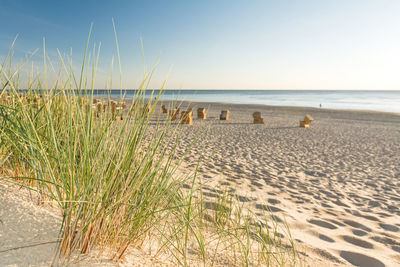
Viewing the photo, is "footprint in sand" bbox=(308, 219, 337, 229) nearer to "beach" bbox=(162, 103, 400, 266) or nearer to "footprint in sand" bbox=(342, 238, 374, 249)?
"beach" bbox=(162, 103, 400, 266)

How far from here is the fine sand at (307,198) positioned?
3.86ft

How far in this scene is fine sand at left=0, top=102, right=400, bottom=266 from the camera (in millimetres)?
1178

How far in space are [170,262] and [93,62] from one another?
112cm

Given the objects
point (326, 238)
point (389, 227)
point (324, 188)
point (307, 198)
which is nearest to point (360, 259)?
point (326, 238)

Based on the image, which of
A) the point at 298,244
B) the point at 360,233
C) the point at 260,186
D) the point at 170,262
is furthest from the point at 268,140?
the point at 170,262

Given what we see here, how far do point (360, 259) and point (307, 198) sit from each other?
1.34 m

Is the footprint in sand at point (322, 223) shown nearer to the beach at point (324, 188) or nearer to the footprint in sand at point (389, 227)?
the beach at point (324, 188)

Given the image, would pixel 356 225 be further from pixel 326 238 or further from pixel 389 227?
pixel 326 238

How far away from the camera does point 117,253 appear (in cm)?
114

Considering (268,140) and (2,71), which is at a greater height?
(2,71)

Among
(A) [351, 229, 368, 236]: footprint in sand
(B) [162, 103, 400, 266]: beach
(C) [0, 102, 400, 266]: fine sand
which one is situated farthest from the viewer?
(A) [351, 229, 368, 236]: footprint in sand

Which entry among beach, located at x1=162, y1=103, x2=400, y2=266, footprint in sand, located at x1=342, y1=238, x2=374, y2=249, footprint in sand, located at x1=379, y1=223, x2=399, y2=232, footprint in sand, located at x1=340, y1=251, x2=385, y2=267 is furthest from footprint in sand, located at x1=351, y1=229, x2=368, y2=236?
footprint in sand, located at x1=340, y1=251, x2=385, y2=267

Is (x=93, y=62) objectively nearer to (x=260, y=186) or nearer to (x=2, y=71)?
(x=2, y=71)

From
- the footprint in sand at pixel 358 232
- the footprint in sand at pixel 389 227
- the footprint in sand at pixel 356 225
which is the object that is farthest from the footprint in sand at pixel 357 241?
the footprint in sand at pixel 389 227
